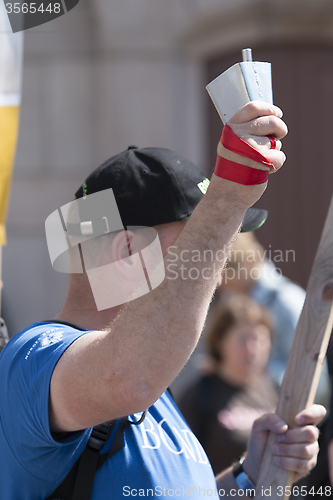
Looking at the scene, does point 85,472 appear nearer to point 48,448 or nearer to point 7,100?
point 48,448

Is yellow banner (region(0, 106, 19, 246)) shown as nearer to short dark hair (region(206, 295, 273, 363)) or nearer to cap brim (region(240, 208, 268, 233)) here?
cap brim (region(240, 208, 268, 233))

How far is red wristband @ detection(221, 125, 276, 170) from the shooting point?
3.02 ft

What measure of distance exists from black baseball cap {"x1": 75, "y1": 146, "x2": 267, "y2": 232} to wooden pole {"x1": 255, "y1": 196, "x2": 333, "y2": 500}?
1.34ft

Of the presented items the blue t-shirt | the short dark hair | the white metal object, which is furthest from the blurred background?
the white metal object

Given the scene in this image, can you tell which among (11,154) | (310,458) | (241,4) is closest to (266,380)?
(310,458)

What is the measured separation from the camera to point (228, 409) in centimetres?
256

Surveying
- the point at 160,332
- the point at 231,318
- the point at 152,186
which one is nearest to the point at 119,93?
the point at 231,318

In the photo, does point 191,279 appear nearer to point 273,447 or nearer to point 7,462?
point 7,462

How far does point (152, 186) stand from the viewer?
4.37ft

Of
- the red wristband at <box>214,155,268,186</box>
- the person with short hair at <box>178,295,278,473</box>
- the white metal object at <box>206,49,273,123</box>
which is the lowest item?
the person with short hair at <box>178,295,278,473</box>

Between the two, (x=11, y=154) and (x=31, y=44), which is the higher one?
(x=31, y=44)

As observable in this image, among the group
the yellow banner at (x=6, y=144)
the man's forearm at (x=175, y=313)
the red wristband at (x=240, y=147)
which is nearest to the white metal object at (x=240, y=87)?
the red wristband at (x=240, y=147)

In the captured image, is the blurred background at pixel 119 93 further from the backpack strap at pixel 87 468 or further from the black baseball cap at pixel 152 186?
the backpack strap at pixel 87 468

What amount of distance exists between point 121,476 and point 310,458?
1.97ft
